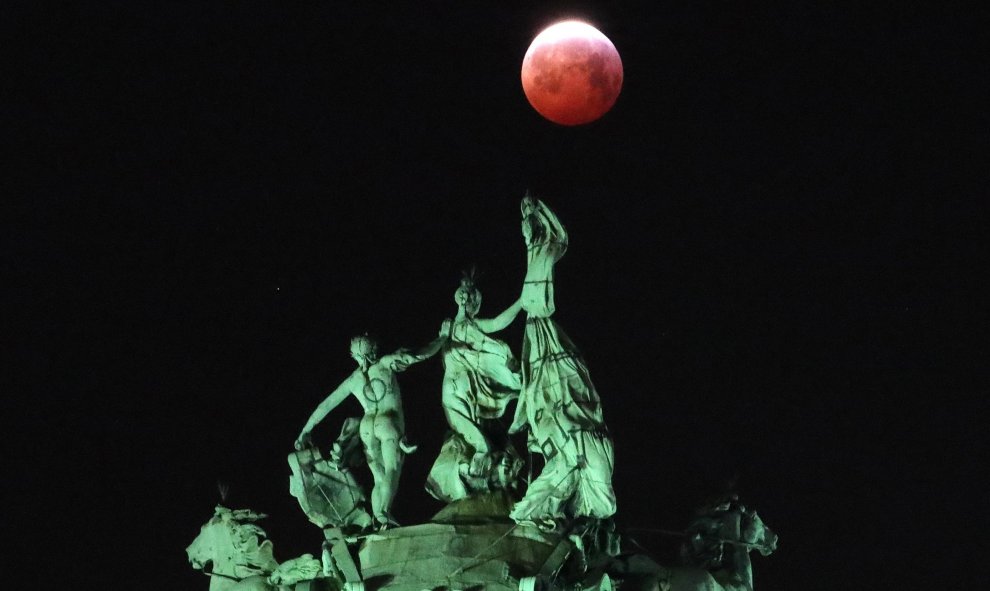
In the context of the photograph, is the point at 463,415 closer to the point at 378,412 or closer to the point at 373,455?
the point at 378,412

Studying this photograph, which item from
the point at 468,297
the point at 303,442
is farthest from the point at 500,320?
the point at 303,442

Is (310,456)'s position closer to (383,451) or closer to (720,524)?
(383,451)

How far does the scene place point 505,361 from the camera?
48250mm

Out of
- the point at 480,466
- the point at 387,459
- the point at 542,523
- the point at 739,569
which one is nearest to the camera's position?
the point at 542,523

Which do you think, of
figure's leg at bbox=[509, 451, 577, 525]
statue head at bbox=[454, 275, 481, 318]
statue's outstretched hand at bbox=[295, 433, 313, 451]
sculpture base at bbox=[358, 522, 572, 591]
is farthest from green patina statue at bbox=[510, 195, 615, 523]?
statue's outstretched hand at bbox=[295, 433, 313, 451]

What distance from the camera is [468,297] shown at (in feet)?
158

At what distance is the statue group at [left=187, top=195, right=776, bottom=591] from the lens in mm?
46625

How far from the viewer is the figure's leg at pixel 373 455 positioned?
157 ft

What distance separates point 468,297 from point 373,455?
86.7 inches

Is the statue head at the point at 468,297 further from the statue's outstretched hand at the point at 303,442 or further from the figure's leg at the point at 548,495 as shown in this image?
the statue's outstretched hand at the point at 303,442

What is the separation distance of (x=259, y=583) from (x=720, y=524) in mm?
5423

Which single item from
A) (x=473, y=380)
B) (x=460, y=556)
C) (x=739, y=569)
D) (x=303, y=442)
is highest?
(x=473, y=380)

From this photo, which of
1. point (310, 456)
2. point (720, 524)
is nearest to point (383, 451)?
point (310, 456)

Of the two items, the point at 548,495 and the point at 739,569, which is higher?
the point at 548,495
